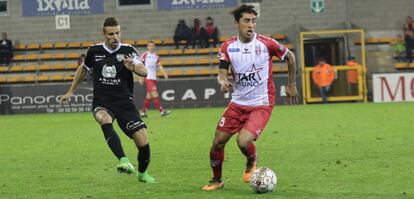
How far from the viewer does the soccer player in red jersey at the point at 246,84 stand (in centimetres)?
857

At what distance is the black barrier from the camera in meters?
29.6

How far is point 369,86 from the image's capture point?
32062 millimetres

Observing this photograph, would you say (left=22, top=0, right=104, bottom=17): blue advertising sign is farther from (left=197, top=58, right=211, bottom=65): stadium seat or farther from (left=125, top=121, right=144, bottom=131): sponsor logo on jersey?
(left=125, top=121, right=144, bottom=131): sponsor logo on jersey

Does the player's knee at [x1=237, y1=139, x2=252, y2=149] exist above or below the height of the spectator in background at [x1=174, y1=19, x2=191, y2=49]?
below

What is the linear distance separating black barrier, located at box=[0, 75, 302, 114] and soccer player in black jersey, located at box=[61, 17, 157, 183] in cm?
1987

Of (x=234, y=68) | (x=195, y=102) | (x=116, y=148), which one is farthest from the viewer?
(x=195, y=102)

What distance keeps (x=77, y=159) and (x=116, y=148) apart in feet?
9.87

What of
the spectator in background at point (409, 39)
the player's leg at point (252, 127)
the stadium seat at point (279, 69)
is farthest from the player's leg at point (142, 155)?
the spectator in background at point (409, 39)

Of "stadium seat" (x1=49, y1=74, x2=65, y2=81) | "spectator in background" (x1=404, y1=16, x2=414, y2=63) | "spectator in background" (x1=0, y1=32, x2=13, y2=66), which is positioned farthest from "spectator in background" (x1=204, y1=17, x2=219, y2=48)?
"spectator in background" (x1=0, y1=32, x2=13, y2=66)


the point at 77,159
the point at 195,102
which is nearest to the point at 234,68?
the point at 77,159

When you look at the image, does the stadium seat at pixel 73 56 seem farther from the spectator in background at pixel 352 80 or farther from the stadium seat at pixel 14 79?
the spectator in background at pixel 352 80

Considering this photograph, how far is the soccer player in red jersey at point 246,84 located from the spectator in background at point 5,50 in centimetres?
2702

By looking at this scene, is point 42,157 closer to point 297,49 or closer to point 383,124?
point 383,124

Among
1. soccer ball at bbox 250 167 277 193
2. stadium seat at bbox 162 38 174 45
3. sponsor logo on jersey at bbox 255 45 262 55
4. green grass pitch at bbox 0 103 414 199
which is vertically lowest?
green grass pitch at bbox 0 103 414 199
